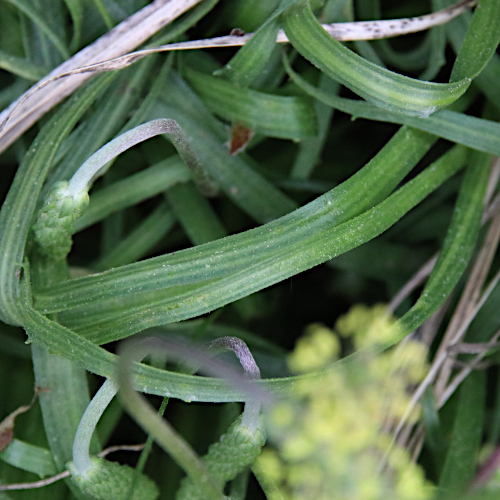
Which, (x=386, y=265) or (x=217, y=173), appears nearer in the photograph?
(x=217, y=173)

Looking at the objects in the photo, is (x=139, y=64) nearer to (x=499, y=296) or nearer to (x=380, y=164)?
(x=380, y=164)

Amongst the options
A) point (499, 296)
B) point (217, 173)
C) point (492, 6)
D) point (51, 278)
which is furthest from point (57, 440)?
point (492, 6)

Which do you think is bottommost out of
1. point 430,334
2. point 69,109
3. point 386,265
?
point 430,334

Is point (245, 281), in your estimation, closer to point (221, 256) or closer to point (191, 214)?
point (221, 256)

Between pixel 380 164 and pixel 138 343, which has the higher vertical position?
pixel 380 164

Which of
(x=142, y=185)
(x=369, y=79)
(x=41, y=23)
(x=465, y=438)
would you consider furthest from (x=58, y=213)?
(x=465, y=438)

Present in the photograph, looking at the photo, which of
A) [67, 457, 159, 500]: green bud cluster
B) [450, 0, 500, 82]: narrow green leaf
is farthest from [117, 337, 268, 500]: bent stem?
[450, 0, 500, 82]: narrow green leaf

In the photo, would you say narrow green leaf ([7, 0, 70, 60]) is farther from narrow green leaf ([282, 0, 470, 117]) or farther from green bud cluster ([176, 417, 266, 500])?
green bud cluster ([176, 417, 266, 500])
